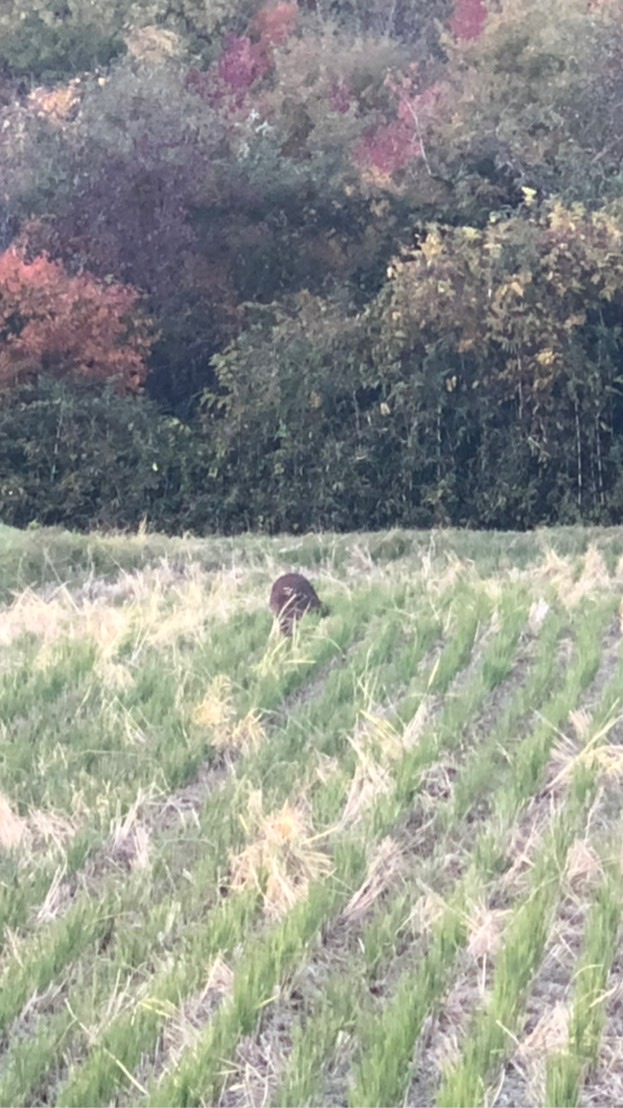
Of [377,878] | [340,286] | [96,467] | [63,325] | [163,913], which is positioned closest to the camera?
[163,913]

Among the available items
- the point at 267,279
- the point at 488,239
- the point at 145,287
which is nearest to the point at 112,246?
the point at 145,287

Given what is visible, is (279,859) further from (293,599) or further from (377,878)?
(293,599)

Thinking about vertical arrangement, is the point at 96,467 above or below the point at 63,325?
below

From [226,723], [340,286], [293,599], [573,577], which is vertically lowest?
[226,723]

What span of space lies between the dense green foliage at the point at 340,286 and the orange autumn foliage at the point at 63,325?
0.08m

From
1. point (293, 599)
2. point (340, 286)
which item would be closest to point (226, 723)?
point (293, 599)

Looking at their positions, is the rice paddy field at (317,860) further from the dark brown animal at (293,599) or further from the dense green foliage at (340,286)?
the dense green foliage at (340,286)

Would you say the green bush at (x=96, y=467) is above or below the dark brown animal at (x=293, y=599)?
above

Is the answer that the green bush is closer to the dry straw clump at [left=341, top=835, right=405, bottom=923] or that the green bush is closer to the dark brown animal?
the dark brown animal

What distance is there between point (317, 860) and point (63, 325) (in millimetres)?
11270

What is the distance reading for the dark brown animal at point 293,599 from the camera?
203 inches

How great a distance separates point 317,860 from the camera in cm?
262

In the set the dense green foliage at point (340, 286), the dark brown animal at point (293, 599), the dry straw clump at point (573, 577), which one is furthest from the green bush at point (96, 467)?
the dark brown animal at point (293, 599)

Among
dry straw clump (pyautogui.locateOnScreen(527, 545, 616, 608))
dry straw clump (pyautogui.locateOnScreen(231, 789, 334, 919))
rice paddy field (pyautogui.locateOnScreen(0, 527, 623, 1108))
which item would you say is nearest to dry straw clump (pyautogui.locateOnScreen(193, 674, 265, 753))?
rice paddy field (pyautogui.locateOnScreen(0, 527, 623, 1108))
